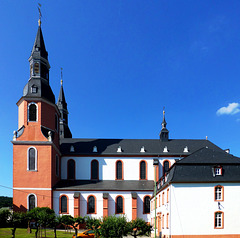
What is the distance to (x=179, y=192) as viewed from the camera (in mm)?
27734

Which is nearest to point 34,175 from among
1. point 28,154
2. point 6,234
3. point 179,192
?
point 28,154

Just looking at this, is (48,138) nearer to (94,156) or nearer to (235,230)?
(94,156)

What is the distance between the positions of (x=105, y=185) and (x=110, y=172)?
3542mm

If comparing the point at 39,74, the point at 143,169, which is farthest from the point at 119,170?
the point at 39,74

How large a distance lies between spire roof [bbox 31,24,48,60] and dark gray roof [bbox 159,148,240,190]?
30.3 m

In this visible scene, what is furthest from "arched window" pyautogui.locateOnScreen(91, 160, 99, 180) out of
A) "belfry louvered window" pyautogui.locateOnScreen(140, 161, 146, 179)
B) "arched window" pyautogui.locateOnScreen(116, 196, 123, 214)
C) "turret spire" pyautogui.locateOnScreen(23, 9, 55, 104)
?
"turret spire" pyautogui.locateOnScreen(23, 9, 55, 104)

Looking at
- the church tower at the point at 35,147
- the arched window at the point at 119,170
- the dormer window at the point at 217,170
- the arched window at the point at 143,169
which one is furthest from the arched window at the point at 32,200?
the dormer window at the point at 217,170

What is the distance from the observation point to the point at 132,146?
5062 cm

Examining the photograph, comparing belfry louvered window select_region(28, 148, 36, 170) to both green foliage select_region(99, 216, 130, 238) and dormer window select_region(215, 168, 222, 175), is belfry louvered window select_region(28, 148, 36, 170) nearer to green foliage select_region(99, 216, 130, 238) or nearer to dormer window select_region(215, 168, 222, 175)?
green foliage select_region(99, 216, 130, 238)

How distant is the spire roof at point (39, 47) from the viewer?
150 ft

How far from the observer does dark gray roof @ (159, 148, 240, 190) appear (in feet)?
91.4

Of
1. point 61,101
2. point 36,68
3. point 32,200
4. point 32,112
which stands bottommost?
point 32,200

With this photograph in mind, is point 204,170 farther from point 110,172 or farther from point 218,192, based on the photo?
point 110,172

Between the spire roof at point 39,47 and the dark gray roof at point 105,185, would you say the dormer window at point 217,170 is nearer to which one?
the dark gray roof at point 105,185
